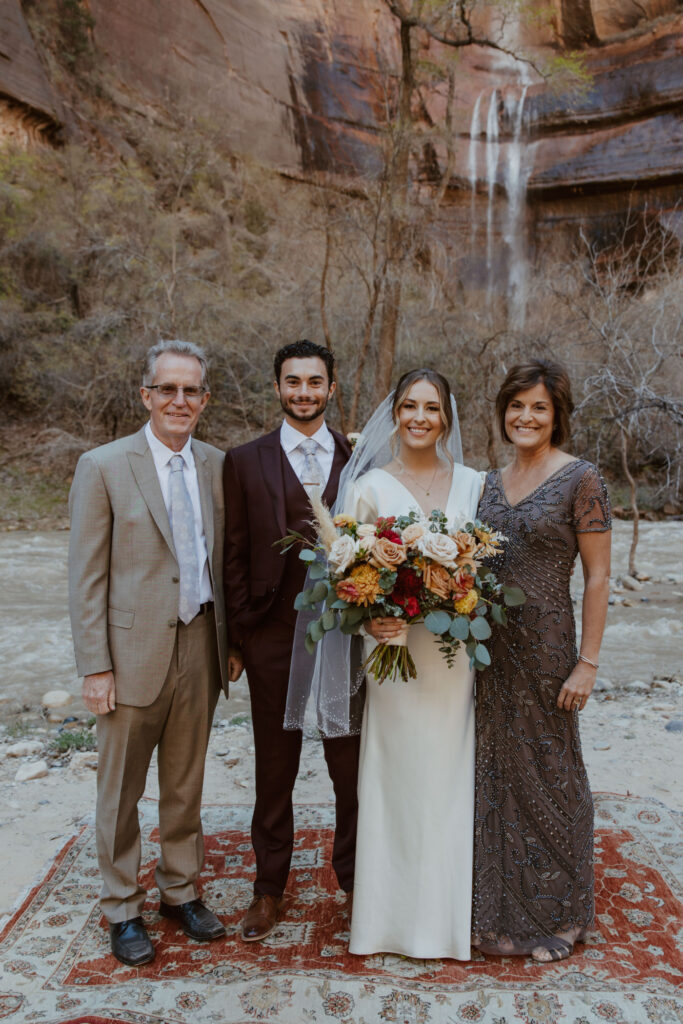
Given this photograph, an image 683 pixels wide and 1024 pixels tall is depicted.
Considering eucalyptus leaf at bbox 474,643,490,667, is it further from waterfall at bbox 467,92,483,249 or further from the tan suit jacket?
waterfall at bbox 467,92,483,249

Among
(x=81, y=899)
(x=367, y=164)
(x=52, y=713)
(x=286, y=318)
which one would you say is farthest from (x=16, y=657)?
(x=367, y=164)

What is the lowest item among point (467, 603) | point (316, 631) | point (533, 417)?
point (316, 631)

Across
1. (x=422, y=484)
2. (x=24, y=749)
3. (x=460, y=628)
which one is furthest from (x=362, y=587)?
(x=24, y=749)

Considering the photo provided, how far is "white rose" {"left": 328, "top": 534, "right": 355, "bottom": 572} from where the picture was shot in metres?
2.37

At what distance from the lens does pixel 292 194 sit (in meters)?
24.7

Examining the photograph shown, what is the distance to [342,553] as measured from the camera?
7.79 feet

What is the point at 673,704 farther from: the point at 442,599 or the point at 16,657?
the point at 16,657

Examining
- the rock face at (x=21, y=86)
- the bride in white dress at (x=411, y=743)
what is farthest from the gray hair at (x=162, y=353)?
the rock face at (x=21, y=86)

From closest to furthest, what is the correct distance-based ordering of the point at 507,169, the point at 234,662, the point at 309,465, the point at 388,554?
the point at 388,554, the point at 309,465, the point at 234,662, the point at 507,169

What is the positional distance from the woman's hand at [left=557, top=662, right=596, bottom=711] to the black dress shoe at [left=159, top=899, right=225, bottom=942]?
163 centimetres

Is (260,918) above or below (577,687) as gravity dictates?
below

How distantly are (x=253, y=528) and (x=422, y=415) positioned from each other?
806 mm

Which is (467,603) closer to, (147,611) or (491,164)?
(147,611)

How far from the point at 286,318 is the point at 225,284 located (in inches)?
124
